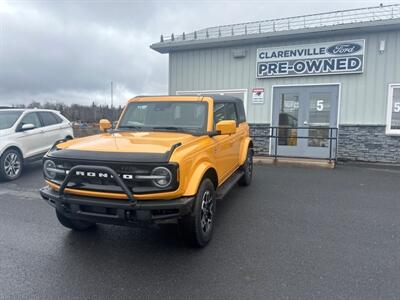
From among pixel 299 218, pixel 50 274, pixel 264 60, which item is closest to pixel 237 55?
pixel 264 60

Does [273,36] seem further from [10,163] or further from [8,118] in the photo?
[10,163]

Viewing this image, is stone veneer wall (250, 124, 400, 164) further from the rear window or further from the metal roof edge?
the rear window

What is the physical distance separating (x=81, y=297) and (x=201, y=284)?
3.68ft

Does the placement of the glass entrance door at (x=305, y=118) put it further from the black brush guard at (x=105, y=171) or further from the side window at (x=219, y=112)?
the black brush guard at (x=105, y=171)

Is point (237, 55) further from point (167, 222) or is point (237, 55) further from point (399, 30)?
point (167, 222)

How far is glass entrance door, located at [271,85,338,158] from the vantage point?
9.68m

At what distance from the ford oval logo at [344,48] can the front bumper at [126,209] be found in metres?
8.55

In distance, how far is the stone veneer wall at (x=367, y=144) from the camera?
30.0 feet

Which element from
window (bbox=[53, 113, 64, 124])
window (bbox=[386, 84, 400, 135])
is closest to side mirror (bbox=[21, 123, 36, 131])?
window (bbox=[53, 113, 64, 124])

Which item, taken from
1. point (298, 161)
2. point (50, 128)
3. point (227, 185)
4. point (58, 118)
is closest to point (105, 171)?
point (227, 185)

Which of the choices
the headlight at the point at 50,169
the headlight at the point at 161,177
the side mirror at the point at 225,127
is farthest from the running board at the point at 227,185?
the headlight at the point at 50,169

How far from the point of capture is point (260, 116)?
420 inches

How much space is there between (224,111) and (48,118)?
5.98m

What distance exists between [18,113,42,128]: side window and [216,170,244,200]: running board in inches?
227
